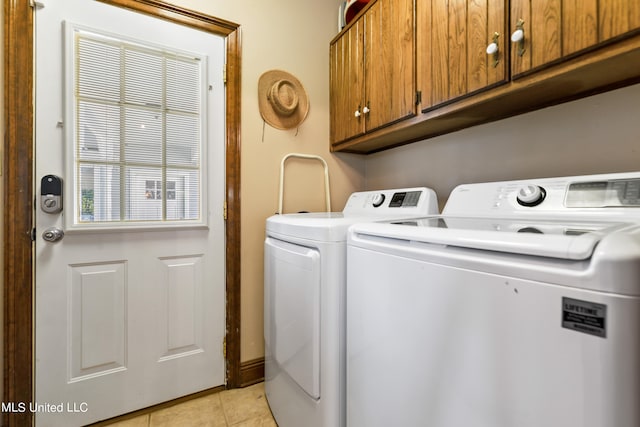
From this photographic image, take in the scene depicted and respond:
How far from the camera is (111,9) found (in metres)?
1.38

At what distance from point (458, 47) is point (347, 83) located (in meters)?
0.77

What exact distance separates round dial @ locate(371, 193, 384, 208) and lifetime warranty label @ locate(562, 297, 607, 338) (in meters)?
1.20

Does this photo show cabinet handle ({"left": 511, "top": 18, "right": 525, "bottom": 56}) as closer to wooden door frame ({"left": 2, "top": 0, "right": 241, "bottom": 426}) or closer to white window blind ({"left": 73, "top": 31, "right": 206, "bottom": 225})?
white window blind ({"left": 73, "top": 31, "right": 206, "bottom": 225})

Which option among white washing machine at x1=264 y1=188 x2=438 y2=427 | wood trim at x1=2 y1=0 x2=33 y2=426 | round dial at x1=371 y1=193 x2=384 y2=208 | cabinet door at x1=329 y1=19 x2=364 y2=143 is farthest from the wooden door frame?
round dial at x1=371 y1=193 x2=384 y2=208

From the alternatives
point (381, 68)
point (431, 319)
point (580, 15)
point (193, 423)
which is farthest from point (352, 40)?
point (193, 423)

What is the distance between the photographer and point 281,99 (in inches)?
68.8

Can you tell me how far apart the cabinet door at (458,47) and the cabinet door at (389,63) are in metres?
0.06

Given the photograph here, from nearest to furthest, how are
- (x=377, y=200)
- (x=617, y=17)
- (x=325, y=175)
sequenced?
(x=617, y=17) → (x=377, y=200) → (x=325, y=175)

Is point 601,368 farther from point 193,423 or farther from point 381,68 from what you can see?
point 193,423

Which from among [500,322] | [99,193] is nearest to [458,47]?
[500,322]

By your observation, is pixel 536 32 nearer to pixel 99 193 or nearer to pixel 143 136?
pixel 143 136

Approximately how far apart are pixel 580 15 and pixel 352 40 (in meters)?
1.16

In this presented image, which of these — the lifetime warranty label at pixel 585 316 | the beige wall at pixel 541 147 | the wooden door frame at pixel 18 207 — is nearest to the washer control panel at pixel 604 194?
the beige wall at pixel 541 147

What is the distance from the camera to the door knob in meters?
1.26
